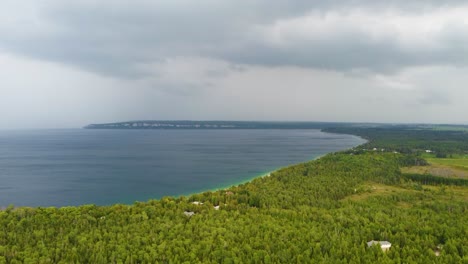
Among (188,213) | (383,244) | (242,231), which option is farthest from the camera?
(188,213)

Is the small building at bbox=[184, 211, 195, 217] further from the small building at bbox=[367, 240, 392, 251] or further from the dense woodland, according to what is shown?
the small building at bbox=[367, 240, 392, 251]

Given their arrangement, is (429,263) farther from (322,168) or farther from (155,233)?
(322,168)

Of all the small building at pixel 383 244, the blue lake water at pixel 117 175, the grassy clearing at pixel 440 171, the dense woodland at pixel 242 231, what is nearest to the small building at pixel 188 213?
the dense woodland at pixel 242 231

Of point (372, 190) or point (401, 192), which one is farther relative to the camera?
point (372, 190)

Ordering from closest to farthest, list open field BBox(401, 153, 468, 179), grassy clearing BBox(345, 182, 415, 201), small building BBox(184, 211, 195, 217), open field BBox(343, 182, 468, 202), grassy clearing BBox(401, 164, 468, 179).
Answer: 1. small building BBox(184, 211, 195, 217)
2. open field BBox(343, 182, 468, 202)
3. grassy clearing BBox(345, 182, 415, 201)
4. grassy clearing BBox(401, 164, 468, 179)
5. open field BBox(401, 153, 468, 179)

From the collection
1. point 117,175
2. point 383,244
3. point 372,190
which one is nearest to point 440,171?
→ point 372,190

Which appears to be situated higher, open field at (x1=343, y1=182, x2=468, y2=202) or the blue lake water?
open field at (x1=343, y1=182, x2=468, y2=202)

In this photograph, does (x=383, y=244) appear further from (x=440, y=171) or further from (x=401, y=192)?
(x=440, y=171)

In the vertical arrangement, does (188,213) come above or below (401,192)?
above

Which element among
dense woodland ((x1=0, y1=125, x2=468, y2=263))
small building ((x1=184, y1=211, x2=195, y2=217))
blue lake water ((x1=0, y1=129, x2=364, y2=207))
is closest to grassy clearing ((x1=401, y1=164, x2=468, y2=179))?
dense woodland ((x1=0, y1=125, x2=468, y2=263))
